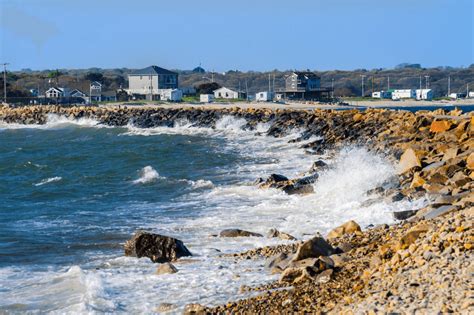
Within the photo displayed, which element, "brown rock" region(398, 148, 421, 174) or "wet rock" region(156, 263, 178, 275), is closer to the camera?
"wet rock" region(156, 263, 178, 275)

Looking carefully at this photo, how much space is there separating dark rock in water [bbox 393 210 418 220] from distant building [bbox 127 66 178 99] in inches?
3174

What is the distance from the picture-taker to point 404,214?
12516mm

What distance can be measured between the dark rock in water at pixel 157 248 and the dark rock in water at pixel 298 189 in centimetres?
620

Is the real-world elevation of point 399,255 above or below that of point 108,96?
below

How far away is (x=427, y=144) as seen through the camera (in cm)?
2044

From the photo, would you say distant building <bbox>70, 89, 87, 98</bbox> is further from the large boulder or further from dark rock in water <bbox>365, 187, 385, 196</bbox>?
the large boulder

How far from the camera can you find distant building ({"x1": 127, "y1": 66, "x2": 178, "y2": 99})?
306 ft

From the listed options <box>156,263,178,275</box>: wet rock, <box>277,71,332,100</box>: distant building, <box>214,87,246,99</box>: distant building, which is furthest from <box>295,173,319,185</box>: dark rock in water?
<box>214,87,246,99</box>: distant building

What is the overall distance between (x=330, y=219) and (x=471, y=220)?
553 cm

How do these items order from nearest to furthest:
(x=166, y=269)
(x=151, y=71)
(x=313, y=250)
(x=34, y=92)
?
(x=313, y=250) < (x=166, y=269) < (x=151, y=71) < (x=34, y=92)

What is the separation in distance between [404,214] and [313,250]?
119 inches

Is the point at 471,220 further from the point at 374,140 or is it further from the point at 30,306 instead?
the point at 374,140

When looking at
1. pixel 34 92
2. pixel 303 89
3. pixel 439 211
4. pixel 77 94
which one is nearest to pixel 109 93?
pixel 77 94

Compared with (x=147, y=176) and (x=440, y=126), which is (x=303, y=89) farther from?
(x=440, y=126)
